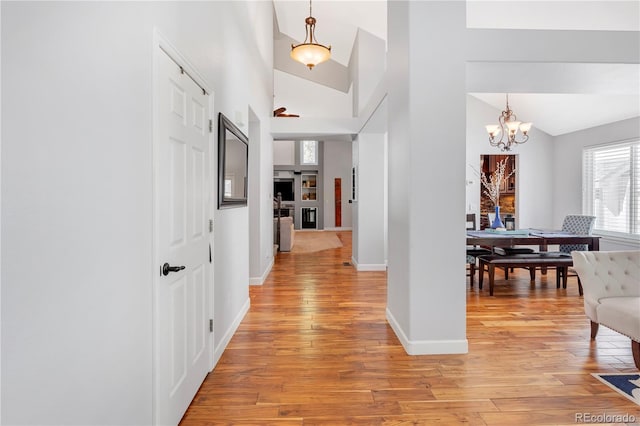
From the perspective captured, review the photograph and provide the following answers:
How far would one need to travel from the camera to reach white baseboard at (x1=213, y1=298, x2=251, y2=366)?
8.93 ft

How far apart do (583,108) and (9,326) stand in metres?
8.10

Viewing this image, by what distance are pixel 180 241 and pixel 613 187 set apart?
7694 mm

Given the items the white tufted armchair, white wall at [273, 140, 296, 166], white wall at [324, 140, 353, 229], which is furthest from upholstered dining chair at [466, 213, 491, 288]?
white wall at [273, 140, 296, 166]

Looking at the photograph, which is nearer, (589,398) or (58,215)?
(58,215)

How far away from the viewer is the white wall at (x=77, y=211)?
91 centimetres

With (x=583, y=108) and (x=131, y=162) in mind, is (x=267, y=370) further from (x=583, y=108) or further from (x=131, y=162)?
(x=583, y=108)

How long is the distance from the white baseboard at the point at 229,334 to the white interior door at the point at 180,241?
0.68 ft

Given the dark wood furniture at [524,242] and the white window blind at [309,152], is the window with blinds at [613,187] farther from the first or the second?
the white window blind at [309,152]

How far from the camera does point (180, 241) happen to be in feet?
6.48

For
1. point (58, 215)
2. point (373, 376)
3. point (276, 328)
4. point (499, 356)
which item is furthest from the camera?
point (276, 328)

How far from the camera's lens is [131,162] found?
4.80 feet

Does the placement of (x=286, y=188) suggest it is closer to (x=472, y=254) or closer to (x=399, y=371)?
(x=472, y=254)

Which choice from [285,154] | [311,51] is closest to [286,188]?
[285,154]

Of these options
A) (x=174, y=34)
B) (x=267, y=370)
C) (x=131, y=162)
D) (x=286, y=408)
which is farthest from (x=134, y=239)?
(x=267, y=370)
